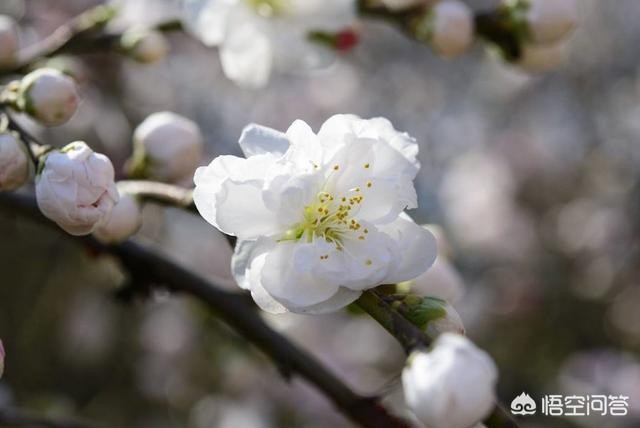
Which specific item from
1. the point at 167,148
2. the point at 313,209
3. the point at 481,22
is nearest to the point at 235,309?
the point at 167,148

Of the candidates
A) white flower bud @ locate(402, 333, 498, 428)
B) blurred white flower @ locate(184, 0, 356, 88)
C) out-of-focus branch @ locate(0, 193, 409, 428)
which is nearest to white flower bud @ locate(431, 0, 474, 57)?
blurred white flower @ locate(184, 0, 356, 88)

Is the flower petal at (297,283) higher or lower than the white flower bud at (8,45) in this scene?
lower

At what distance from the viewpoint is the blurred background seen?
7.51 ft

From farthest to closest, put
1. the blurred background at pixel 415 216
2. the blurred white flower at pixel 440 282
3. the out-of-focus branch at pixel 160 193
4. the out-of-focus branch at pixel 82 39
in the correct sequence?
the blurred background at pixel 415 216
the out-of-focus branch at pixel 82 39
the blurred white flower at pixel 440 282
the out-of-focus branch at pixel 160 193

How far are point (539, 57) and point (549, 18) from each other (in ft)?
0.25

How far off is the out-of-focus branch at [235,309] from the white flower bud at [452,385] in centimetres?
31

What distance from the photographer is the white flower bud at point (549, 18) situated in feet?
4.02

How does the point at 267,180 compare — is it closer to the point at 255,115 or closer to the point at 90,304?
the point at 90,304

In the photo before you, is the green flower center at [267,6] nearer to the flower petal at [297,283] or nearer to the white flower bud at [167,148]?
the white flower bud at [167,148]

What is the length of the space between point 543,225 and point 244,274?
270 centimetres

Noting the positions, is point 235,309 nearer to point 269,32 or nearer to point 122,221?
point 122,221

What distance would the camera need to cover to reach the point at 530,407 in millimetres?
1064

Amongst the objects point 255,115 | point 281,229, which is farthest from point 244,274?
point 255,115

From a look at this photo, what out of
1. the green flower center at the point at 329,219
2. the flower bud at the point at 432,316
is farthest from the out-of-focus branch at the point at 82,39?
the flower bud at the point at 432,316
